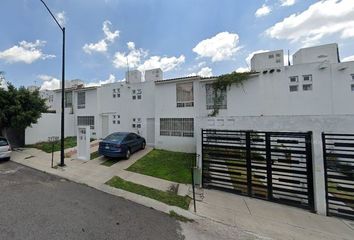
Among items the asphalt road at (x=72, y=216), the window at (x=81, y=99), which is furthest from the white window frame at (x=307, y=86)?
the window at (x=81, y=99)

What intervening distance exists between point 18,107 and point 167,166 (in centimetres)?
1063

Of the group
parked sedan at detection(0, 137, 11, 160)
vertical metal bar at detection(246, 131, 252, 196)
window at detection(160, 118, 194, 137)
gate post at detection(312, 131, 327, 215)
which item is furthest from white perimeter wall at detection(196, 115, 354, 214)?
parked sedan at detection(0, 137, 11, 160)

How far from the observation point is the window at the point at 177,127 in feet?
47.5

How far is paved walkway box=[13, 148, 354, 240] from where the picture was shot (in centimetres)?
512

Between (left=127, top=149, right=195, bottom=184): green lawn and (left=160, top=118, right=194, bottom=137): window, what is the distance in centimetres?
165

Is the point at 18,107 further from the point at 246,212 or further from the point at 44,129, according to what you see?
the point at 246,212

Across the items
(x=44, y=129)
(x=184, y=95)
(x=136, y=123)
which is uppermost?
(x=184, y=95)

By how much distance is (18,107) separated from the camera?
40.5 feet

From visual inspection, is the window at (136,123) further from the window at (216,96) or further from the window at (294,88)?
the window at (294,88)

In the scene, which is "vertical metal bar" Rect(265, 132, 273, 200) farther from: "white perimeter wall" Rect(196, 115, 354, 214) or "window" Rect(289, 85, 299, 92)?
"window" Rect(289, 85, 299, 92)

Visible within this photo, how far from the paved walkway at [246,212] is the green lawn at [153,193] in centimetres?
26

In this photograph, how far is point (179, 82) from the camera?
15.0 m

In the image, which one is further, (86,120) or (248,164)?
(86,120)

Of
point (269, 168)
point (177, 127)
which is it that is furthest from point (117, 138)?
point (269, 168)
